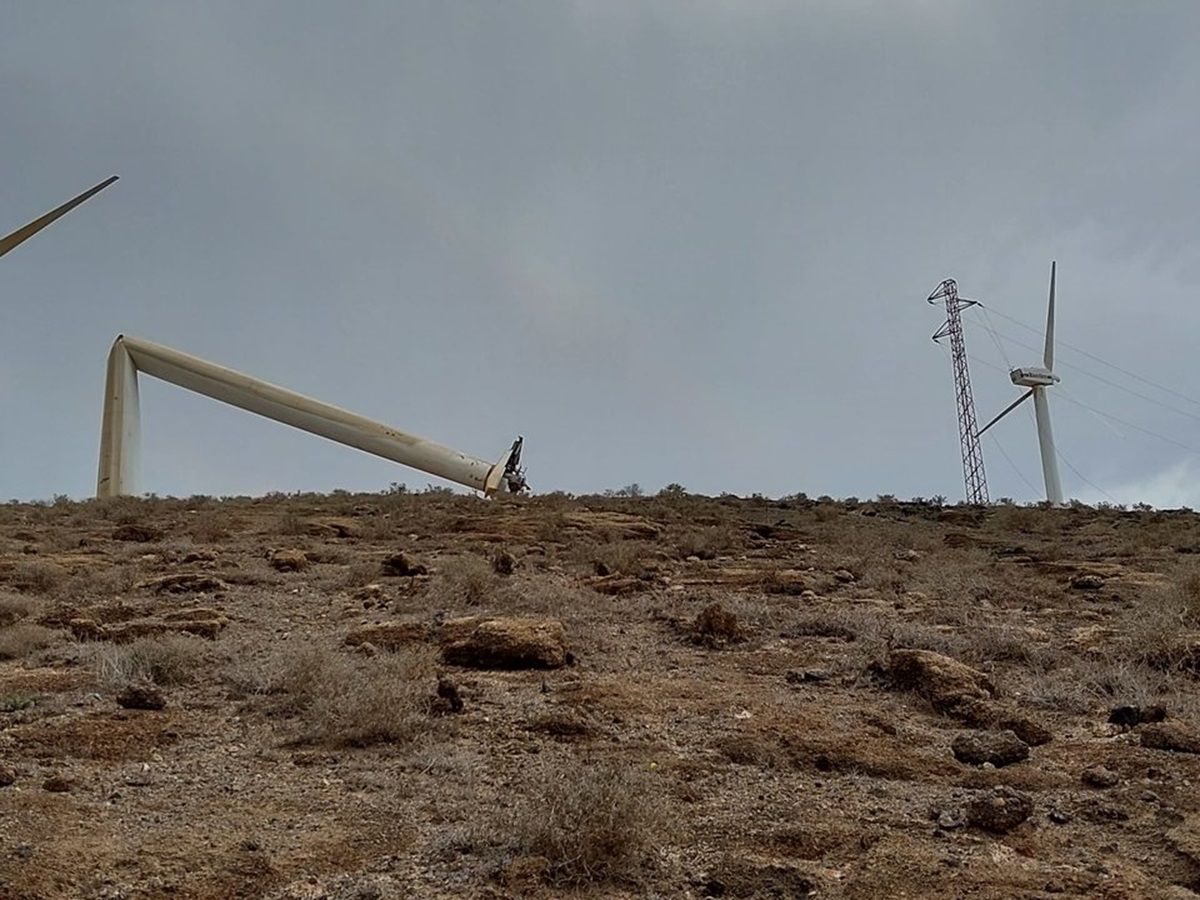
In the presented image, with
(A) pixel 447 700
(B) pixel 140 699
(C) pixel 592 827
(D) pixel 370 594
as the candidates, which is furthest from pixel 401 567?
(C) pixel 592 827

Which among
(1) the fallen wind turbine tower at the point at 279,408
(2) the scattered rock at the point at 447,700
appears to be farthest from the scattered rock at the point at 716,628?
(1) the fallen wind turbine tower at the point at 279,408

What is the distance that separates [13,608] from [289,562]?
3370 millimetres

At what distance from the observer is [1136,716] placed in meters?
6.23

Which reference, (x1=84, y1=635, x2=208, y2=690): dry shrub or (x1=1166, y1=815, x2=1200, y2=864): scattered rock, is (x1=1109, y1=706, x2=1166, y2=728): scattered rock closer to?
(x1=1166, y1=815, x2=1200, y2=864): scattered rock

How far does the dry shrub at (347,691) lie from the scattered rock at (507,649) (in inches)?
11.2

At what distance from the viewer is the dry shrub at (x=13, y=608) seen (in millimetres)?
9188

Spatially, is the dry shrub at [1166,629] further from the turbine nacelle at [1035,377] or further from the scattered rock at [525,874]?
the turbine nacelle at [1035,377]

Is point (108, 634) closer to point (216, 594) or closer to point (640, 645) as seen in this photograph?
point (216, 594)

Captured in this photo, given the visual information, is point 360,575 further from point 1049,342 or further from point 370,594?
point 1049,342

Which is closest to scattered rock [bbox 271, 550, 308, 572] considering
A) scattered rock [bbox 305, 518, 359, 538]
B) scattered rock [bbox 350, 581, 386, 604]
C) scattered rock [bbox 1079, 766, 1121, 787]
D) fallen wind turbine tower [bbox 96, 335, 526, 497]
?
scattered rock [bbox 350, 581, 386, 604]

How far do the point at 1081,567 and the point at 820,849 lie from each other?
34.5 ft

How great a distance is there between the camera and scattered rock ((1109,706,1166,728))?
6180 millimetres

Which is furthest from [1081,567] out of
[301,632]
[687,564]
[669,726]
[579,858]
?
[579,858]

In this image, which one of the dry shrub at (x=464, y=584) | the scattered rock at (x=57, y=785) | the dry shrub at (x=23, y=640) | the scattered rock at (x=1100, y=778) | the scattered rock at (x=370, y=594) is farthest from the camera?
the scattered rock at (x=370, y=594)
